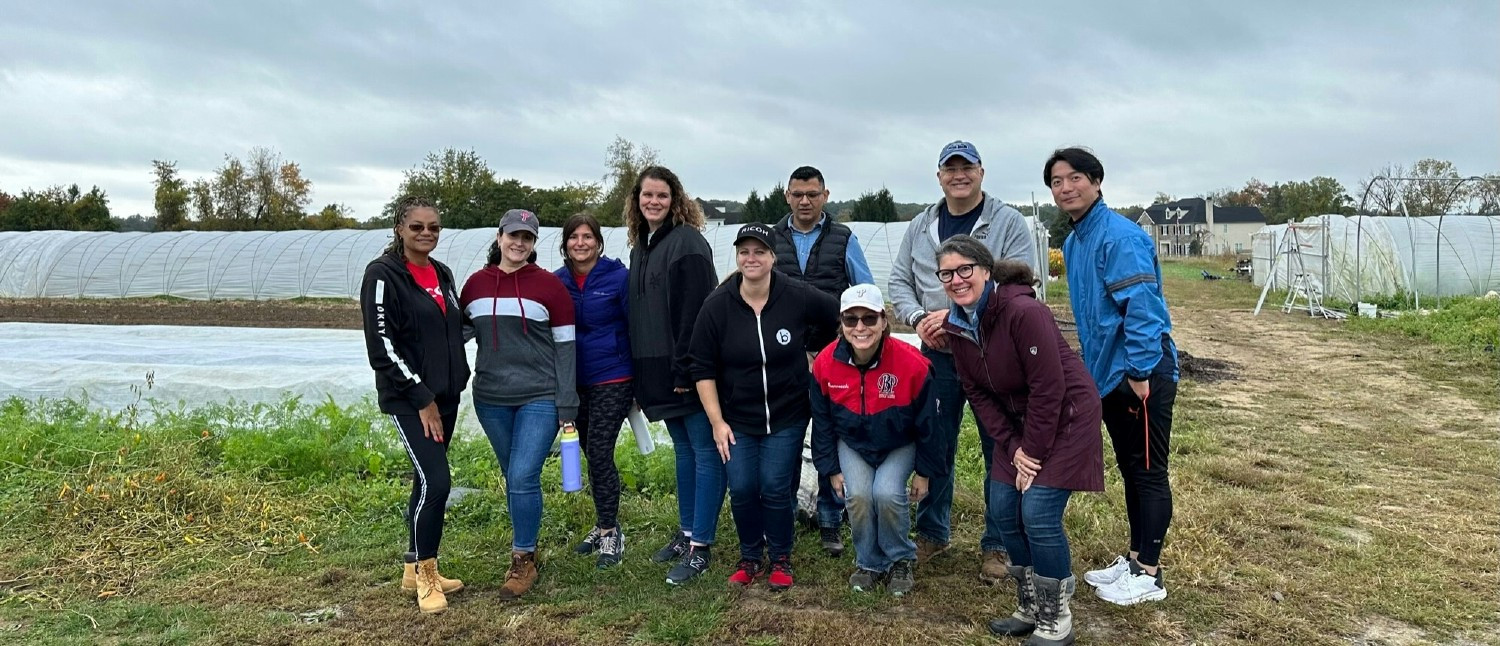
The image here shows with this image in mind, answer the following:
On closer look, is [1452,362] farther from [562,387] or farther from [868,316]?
[562,387]

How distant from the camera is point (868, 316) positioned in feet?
11.2

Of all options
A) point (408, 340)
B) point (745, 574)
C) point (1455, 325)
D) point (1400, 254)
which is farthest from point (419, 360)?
point (1400, 254)

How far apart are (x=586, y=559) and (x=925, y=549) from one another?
1.56 meters

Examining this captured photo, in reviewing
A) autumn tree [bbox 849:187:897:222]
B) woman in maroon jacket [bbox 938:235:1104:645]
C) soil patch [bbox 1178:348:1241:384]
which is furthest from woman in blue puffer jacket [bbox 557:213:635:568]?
autumn tree [bbox 849:187:897:222]

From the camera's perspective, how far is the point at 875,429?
3.54 m

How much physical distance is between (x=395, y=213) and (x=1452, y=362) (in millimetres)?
11688

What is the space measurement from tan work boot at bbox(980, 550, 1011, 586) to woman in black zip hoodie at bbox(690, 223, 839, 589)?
0.85 m

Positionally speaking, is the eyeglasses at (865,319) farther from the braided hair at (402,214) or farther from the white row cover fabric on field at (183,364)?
the white row cover fabric on field at (183,364)

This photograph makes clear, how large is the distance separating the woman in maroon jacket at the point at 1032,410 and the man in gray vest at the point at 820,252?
0.84 m

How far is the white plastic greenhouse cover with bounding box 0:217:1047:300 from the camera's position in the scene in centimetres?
2277

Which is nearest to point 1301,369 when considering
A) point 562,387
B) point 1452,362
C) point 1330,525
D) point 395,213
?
point 1452,362

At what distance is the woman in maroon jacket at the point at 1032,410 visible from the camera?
10.0 ft

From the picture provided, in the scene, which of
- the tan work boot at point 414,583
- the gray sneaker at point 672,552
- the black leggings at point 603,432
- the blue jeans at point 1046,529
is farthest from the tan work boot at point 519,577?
the blue jeans at point 1046,529

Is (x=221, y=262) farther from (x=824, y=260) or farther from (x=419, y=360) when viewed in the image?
(x=824, y=260)
